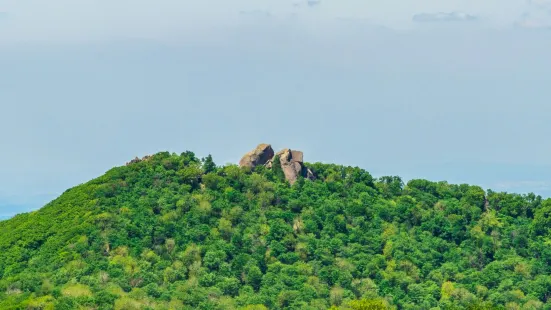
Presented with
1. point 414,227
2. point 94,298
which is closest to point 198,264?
point 94,298

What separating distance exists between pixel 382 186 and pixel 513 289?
84.1 ft

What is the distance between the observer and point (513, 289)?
6137 inches

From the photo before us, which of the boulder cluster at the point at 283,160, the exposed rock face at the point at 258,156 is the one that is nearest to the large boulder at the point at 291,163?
the boulder cluster at the point at 283,160

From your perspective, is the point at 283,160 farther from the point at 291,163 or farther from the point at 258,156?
the point at 258,156

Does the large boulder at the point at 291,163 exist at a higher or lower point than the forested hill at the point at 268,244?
higher

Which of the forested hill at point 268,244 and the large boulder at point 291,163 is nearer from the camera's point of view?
the forested hill at point 268,244

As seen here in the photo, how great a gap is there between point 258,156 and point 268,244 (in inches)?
673

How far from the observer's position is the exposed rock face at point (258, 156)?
566ft

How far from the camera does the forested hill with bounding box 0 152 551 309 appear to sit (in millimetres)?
148000

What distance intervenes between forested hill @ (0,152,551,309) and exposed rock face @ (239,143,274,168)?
1.58 metres

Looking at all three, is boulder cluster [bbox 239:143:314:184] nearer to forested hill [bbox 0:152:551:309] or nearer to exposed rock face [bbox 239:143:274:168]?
exposed rock face [bbox 239:143:274:168]

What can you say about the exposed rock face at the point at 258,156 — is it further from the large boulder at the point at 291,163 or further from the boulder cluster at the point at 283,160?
the large boulder at the point at 291,163

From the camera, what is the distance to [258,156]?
173125mm

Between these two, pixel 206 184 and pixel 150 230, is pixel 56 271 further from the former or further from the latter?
pixel 206 184
